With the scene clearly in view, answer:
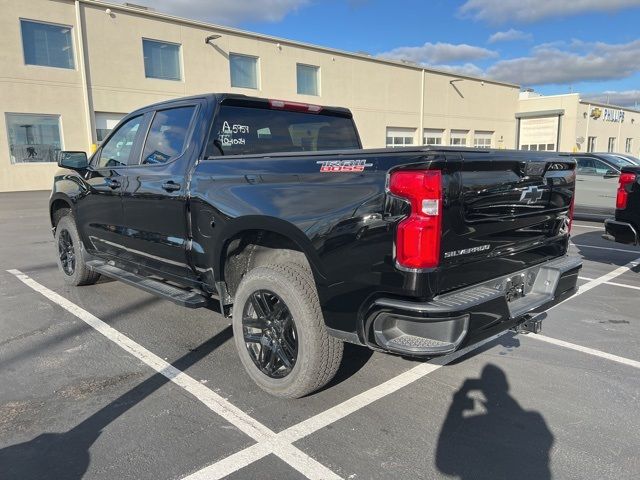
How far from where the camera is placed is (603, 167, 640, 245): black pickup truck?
5.92 metres

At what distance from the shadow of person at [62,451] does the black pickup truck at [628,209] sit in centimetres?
565

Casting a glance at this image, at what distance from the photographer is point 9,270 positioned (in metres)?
6.94

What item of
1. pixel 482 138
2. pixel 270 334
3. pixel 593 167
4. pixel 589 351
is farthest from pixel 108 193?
pixel 482 138

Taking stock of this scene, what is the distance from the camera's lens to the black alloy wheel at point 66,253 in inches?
236

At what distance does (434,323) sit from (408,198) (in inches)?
25.1

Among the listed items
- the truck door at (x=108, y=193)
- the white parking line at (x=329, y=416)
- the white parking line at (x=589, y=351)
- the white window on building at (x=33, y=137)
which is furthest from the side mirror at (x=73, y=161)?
Result: the white window on building at (x=33, y=137)

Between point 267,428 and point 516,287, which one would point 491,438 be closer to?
point 516,287

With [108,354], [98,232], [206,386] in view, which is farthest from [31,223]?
[206,386]

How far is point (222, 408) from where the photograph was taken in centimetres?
317

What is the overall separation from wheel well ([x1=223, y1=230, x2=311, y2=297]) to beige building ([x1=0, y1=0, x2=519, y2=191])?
19629 mm

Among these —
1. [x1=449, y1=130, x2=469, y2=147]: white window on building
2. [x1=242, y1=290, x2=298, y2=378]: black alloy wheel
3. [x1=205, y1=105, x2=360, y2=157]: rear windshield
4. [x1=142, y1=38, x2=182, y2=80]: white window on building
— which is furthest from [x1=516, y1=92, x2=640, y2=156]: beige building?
[x1=242, y1=290, x2=298, y2=378]: black alloy wheel

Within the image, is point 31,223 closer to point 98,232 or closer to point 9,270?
point 9,270

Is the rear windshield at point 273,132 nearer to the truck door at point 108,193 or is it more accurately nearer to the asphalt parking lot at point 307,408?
the truck door at point 108,193

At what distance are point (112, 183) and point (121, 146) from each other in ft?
1.46
